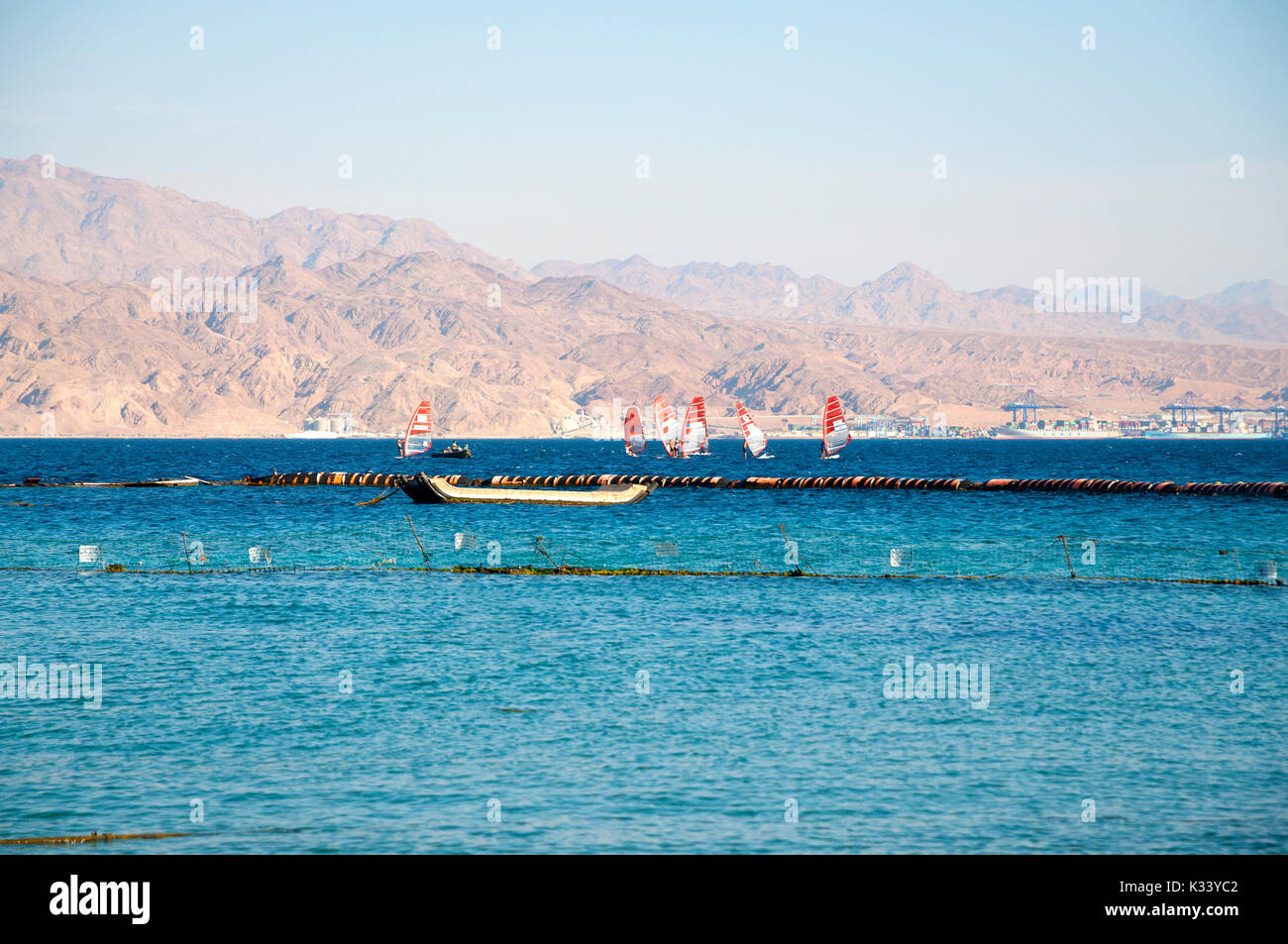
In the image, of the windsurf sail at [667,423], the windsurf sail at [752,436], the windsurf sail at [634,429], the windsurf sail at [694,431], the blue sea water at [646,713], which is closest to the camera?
the blue sea water at [646,713]

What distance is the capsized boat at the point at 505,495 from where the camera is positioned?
107 metres

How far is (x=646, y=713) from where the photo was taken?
26547 mm

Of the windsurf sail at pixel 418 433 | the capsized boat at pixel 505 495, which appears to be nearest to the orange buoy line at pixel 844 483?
the capsized boat at pixel 505 495

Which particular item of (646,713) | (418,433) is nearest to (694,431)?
(418,433)

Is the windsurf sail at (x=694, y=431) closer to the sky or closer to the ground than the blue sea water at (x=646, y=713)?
closer to the sky

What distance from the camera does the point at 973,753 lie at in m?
23.3

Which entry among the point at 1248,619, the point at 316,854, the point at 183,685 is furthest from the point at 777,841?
the point at 1248,619

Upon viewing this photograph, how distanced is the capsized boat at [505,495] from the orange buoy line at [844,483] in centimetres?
1246

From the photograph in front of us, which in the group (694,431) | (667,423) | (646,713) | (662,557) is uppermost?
(667,423)

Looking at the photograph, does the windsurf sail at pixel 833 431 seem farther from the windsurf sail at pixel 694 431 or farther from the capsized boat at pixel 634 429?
the capsized boat at pixel 634 429

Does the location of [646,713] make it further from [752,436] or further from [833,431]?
[752,436]

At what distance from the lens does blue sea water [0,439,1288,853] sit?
1892 centimetres

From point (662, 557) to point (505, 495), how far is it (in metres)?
50.5
